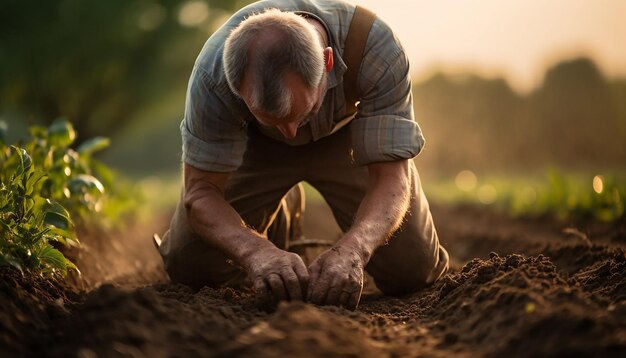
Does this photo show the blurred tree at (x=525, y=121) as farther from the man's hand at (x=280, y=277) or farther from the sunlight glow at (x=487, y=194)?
the man's hand at (x=280, y=277)

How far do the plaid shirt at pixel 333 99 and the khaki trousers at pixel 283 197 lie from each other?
46 cm

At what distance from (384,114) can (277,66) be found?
0.68 m

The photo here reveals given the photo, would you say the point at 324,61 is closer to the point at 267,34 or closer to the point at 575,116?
the point at 267,34

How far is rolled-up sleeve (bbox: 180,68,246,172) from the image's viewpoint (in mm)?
2799

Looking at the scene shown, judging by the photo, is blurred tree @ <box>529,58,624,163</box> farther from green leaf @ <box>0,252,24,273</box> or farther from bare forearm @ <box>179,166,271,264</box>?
green leaf @ <box>0,252,24,273</box>

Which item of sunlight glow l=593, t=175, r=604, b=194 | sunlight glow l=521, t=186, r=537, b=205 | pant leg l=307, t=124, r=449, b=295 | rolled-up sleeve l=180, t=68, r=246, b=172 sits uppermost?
rolled-up sleeve l=180, t=68, r=246, b=172

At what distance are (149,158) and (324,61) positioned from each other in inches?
1292

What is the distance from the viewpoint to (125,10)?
564 inches

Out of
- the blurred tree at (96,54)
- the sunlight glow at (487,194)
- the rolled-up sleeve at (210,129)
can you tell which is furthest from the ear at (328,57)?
the blurred tree at (96,54)

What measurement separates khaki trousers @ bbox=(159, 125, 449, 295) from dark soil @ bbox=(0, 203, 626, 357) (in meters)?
0.39

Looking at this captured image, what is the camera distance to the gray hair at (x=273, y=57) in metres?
2.29

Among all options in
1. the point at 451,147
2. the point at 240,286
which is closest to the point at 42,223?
the point at 240,286

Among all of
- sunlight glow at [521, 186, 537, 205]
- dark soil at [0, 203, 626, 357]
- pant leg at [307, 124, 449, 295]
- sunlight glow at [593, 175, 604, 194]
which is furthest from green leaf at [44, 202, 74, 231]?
sunlight glow at [521, 186, 537, 205]

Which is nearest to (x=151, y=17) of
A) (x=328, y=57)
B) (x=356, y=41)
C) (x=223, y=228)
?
(x=356, y=41)
